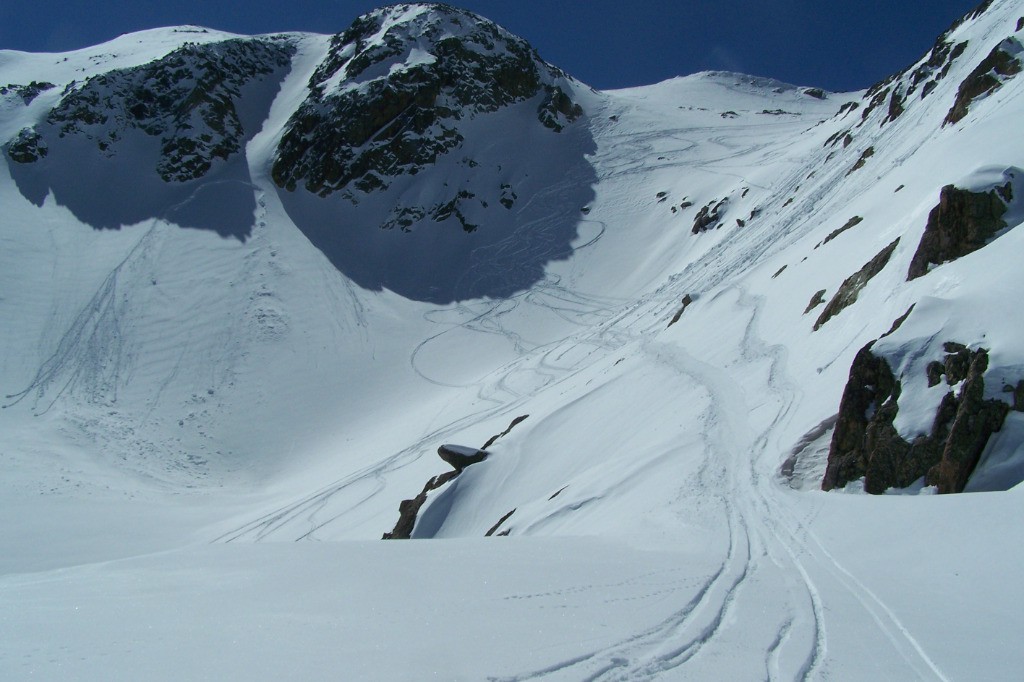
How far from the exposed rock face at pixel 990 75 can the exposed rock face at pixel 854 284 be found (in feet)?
34.0

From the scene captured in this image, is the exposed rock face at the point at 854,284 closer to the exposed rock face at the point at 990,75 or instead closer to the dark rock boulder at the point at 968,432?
the dark rock boulder at the point at 968,432

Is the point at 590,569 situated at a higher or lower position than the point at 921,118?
lower

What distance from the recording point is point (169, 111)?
161 feet

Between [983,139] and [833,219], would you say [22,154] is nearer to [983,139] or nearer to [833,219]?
[833,219]

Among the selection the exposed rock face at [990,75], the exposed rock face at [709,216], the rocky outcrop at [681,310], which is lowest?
the rocky outcrop at [681,310]

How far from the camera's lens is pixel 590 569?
617 centimetres

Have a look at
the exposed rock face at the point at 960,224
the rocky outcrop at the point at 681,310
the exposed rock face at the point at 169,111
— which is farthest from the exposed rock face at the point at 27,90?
the exposed rock face at the point at 960,224

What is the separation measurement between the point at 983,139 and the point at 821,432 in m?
9.66

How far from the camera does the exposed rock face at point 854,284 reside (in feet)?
43.2

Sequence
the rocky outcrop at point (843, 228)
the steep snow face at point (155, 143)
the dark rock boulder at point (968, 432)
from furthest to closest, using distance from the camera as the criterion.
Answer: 1. the steep snow face at point (155, 143)
2. the rocky outcrop at point (843, 228)
3. the dark rock boulder at point (968, 432)

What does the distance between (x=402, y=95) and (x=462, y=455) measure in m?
40.4

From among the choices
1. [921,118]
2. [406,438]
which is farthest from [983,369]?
[921,118]

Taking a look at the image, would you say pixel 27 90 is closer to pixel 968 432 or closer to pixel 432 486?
pixel 432 486

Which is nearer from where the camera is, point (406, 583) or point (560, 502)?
point (406, 583)
